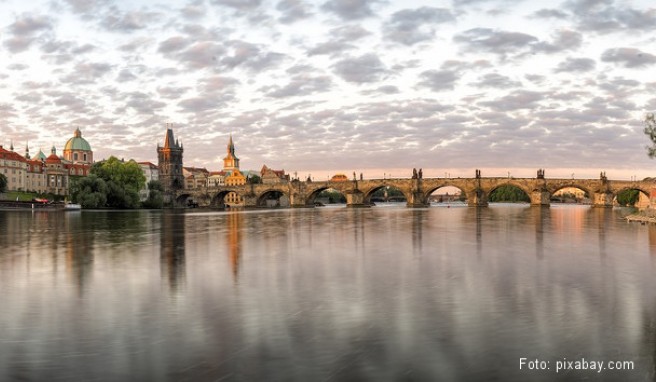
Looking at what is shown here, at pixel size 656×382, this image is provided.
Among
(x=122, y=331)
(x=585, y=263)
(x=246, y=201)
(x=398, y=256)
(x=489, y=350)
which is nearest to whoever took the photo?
(x=489, y=350)

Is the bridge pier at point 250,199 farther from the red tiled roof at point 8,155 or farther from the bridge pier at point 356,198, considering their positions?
the red tiled roof at point 8,155

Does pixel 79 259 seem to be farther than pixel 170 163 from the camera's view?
No

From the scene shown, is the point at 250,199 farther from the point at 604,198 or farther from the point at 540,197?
the point at 604,198

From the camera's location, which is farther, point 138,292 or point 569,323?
point 138,292

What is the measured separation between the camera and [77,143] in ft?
568

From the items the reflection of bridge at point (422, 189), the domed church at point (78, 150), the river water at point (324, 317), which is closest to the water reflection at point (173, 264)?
the river water at point (324, 317)

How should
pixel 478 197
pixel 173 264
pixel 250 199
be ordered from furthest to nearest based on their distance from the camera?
pixel 250 199, pixel 478 197, pixel 173 264

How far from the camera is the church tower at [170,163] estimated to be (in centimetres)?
17725

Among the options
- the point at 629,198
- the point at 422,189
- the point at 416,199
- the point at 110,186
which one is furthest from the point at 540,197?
the point at 110,186

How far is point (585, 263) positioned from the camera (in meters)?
19.7

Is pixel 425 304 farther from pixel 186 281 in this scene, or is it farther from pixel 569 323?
pixel 186 281

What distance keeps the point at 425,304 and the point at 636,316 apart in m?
4.23

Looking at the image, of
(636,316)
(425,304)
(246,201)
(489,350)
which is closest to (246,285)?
(425,304)

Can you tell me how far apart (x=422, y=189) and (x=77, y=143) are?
11519 centimetres
